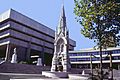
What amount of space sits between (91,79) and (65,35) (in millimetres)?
27816

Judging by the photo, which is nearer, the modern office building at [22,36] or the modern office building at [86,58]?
the modern office building at [22,36]

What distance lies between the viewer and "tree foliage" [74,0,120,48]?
12156mm

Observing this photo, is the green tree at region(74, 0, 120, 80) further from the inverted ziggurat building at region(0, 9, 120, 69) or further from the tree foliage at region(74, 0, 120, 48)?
the inverted ziggurat building at region(0, 9, 120, 69)

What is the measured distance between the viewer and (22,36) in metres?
55.5

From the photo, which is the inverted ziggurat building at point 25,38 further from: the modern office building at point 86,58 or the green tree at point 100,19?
the green tree at point 100,19

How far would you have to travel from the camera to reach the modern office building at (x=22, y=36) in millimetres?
51688

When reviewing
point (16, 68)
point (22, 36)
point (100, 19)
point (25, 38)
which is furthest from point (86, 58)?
point (100, 19)

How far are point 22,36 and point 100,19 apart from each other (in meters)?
45.5

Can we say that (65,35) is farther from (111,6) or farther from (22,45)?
(111,6)

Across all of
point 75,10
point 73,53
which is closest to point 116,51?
point 73,53

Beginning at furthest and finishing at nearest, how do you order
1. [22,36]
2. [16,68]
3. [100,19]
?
[22,36] → [16,68] → [100,19]

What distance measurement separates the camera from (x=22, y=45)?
Answer: 2165 inches

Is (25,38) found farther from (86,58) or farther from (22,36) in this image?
(86,58)

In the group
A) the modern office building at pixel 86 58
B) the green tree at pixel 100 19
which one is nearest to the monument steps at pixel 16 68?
the green tree at pixel 100 19
